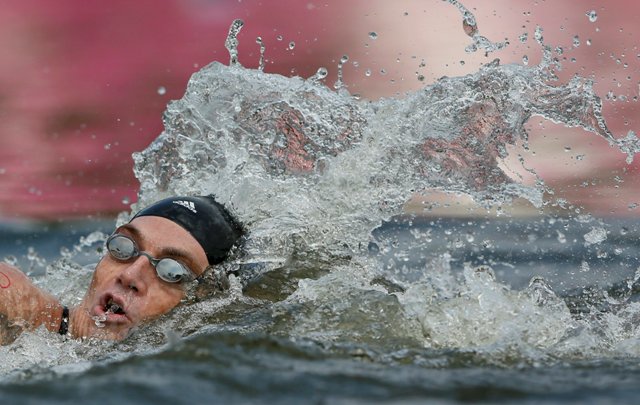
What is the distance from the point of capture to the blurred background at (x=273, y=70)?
7.81m

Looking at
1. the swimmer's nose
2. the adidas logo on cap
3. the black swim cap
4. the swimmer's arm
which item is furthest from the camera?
the adidas logo on cap

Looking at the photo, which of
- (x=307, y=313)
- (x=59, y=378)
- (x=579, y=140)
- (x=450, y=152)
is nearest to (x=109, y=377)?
(x=59, y=378)

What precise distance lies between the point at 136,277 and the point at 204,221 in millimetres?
579

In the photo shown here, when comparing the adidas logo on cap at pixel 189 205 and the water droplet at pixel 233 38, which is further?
the water droplet at pixel 233 38

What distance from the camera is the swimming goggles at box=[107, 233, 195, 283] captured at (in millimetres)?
4547

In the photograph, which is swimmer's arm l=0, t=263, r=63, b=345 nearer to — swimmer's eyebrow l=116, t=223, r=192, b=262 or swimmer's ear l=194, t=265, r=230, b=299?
swimmer's eyebrow l=116, t=223, r=192, b=262

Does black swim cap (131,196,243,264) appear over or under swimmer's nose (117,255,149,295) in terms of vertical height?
over

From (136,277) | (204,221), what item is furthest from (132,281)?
(204,221)

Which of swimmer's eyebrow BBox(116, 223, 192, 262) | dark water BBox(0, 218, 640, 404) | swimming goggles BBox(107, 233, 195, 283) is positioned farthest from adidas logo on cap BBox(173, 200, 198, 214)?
dark water BBox(0, 218, 640, 404)

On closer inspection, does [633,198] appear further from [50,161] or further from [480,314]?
[50,161]

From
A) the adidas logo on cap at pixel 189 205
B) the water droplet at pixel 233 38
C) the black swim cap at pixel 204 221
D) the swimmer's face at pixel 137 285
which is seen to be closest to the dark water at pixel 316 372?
the swimmer's face at pixel 137 285

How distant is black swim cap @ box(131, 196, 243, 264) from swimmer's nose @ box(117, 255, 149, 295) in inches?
14.3

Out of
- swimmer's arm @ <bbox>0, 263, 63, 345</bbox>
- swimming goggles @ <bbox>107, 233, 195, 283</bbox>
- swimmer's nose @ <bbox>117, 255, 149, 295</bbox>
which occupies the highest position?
swimming goggles @ <bbox>107, 233, 195, 283</bbox>

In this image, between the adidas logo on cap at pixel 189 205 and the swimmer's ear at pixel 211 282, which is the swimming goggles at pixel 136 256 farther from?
the adidas logo on cap at pixel 189 205
